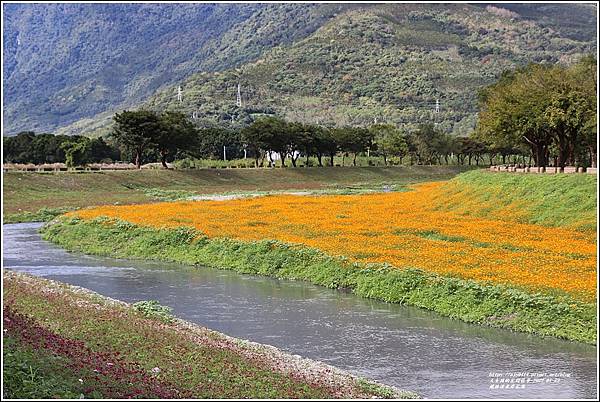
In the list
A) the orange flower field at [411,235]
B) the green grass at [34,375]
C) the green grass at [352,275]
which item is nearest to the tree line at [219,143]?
the orange flower field at [411,235]

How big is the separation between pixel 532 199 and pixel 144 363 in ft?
111

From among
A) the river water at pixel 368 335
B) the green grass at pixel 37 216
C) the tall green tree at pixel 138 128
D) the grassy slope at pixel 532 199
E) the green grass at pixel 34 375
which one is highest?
the tall green tree at pixel 138 128

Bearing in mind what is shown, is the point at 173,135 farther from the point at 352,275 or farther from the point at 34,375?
the point at 34,375

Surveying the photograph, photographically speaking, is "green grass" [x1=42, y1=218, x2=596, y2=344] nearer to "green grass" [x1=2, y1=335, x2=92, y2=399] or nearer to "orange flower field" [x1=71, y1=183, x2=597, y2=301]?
"orange flower field" [x1=71, y1=183, x2=597, y2=301]

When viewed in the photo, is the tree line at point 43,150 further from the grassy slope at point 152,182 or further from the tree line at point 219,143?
the grassy slope at point 152,182

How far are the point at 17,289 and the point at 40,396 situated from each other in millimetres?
13615

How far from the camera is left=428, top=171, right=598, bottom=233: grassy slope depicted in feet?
132

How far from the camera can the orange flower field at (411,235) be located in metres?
26.6

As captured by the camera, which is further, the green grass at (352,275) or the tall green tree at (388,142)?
the tall green tree at (388,142)

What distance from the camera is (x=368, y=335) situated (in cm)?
2153

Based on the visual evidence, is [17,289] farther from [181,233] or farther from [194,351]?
[181,233]

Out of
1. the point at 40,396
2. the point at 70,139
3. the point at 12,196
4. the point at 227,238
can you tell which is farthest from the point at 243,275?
the point at 70,139

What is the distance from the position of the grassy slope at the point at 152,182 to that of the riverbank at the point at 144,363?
40294 millimetres

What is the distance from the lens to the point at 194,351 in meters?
17.6
